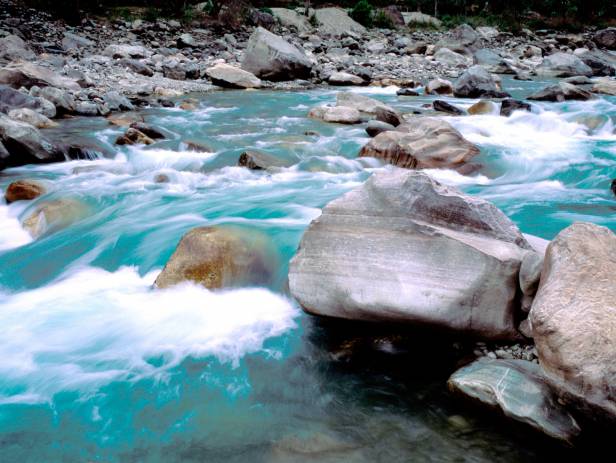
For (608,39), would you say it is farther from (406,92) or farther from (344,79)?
(406,92)

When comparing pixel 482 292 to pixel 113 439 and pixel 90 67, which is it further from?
pixel 90 67

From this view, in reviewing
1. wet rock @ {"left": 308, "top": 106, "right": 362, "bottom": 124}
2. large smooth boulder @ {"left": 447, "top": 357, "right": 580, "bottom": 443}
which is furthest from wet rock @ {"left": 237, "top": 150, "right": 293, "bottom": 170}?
large smooth boulder @ {"left": 447, "top": 357, "right": 580, "bottom": 443}

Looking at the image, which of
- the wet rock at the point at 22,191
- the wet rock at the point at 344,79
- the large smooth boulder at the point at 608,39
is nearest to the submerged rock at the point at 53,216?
the wet rock at the point at 22,191

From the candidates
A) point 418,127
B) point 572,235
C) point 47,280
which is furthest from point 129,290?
point 418,127

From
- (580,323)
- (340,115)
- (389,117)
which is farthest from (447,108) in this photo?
(580,323)

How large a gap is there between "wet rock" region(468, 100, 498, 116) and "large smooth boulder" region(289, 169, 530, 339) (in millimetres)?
8809

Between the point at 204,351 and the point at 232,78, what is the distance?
1387 cm

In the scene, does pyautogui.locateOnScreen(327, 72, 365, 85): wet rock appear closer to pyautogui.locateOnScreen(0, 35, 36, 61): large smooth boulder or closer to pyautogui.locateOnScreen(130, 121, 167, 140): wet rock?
pyautogui.locateOnScreen(130, 121, 167, 140): wet rock

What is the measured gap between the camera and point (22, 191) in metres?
6.73

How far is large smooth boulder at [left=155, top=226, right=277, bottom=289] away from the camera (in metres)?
4.45

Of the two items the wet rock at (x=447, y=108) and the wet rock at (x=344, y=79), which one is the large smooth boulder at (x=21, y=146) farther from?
the wet rock at (x=344, y=79)

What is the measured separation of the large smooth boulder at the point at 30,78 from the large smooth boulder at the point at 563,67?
16.2m

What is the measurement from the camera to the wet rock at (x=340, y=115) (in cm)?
1083

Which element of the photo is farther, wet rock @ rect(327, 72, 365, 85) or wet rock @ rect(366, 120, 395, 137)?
wet rock @ rect(327, 72, 365, 85)
